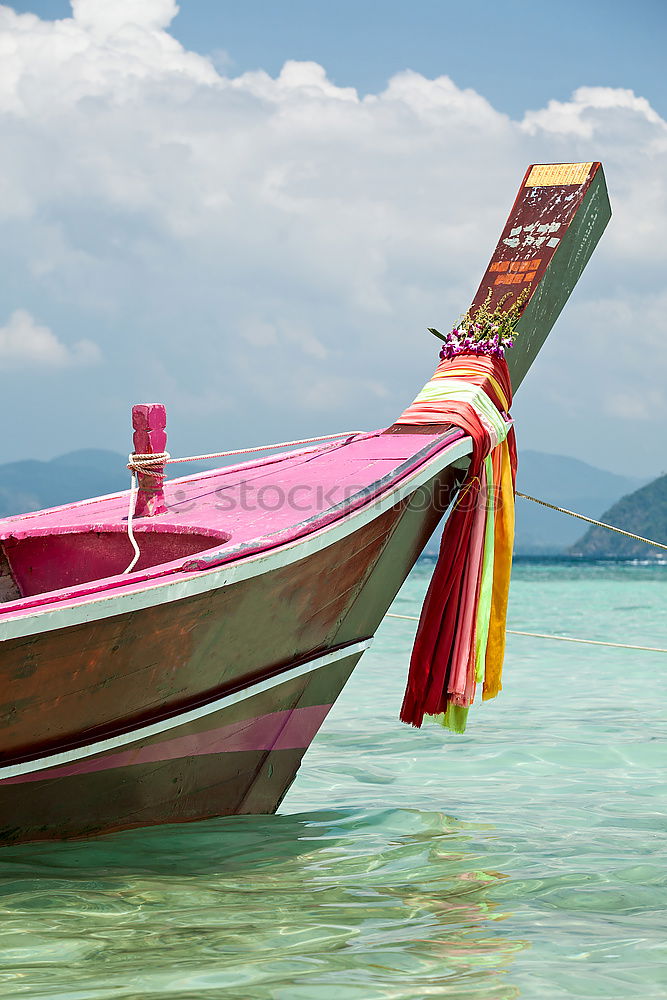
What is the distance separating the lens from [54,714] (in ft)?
9.37

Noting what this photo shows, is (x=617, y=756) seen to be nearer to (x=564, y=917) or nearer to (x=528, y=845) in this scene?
(x=528, y=845)

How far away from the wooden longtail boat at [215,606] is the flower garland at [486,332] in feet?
0.16

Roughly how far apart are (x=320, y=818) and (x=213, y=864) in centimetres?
75

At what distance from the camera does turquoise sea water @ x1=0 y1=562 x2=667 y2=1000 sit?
242cm

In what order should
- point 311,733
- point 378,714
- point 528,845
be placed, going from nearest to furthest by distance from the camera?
point 528,845 < point 311,733 < point 378,714

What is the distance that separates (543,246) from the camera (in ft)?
14.4

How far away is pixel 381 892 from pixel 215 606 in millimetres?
906

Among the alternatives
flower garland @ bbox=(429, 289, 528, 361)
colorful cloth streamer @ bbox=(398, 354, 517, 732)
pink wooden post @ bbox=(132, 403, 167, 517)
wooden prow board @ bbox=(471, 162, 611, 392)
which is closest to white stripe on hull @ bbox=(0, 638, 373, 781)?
colorful cloth streamer @ bbox=(398, 354, 517, 732)

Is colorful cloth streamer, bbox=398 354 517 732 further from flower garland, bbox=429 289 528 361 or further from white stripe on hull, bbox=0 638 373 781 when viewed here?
white stripe on hull, bbox=0 638 373 781

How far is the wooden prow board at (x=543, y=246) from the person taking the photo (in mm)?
4318

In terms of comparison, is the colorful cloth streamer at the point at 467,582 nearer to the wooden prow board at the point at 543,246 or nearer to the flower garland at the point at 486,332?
the flower garland at the point at 486,332

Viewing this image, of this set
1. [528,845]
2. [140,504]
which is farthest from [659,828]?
[140,504]

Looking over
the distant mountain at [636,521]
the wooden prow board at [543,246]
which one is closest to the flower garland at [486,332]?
the wooden prow board at [543,246]
